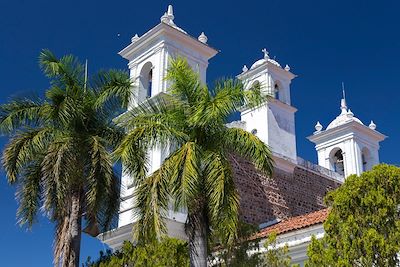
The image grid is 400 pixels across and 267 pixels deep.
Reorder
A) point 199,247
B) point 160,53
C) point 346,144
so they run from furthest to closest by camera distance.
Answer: point 346,144, point 160,53, point 199,247

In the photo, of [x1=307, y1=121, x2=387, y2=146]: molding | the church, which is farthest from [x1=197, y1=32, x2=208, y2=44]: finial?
[x1=307, y1=121, x2=387, y2=146]: molding

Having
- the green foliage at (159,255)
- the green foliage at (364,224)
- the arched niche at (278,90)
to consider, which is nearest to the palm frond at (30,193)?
the green foliage at (159,255)

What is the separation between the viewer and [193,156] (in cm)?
1234

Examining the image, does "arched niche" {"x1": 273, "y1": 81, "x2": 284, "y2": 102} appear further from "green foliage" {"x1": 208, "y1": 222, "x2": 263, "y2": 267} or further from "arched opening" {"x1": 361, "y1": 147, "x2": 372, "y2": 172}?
"green foliage" {"x1": 208, "y1": 222, "x2": 263, "y2": 267}

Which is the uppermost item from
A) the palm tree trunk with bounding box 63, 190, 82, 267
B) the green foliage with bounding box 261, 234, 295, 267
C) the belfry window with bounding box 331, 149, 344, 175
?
the belfry window with bounding box 331, 149, 344, 175

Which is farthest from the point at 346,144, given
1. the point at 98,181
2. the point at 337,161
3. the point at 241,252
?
the point at 98,181

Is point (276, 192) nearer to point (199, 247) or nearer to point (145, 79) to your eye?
point (145, 79)

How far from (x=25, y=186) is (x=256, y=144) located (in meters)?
5.84

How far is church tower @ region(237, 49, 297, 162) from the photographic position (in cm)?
2691

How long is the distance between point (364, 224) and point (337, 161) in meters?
21.2

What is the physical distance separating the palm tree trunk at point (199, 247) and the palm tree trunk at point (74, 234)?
10.5 feet

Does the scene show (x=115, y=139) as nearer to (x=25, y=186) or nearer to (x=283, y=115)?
(x=25, y=186)

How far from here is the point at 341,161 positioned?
31547 millimetres

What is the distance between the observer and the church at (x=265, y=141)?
23.2m
